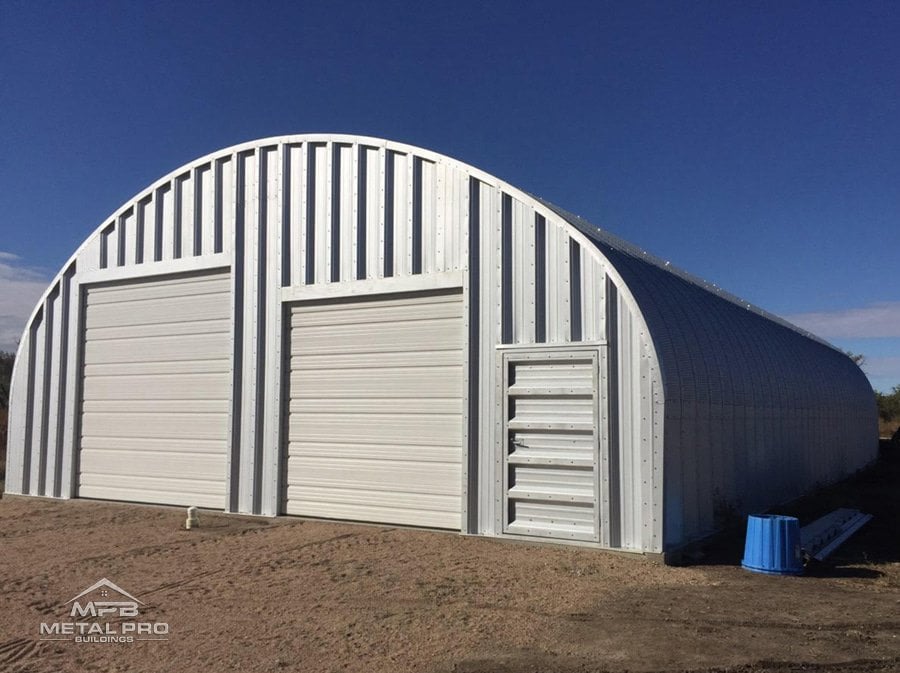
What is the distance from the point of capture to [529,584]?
8023 mm

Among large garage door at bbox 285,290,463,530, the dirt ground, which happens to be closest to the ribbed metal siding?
large garage door at bbox 285,290,463,530

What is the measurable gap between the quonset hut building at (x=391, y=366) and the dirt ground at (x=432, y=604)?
2.70ft

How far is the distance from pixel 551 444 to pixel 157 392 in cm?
754

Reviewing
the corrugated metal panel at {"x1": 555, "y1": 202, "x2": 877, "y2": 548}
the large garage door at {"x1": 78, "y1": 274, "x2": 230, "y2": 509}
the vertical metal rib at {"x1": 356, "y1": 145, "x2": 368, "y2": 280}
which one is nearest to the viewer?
the corrugated metal panel at {"x1": 555, "y1": 202, "x2": 877, "y2": 548}

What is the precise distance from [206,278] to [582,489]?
296 inches

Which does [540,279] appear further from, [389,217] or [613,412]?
[389,217]

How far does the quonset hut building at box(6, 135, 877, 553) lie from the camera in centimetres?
970

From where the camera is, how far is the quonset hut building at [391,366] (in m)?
9.70

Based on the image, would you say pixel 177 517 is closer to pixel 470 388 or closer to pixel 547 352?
pixel 470 388

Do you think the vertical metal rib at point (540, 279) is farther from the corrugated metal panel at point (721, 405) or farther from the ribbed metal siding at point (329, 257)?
the corrugated metal panel at point (721, 405)

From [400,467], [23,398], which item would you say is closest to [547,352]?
[400,467]

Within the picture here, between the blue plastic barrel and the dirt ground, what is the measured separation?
144mm

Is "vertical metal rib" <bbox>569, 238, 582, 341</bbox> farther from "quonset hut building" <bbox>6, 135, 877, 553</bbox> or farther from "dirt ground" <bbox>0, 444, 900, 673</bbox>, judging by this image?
"dirt ground" <bbox>0, 444, 900, 673</bbox>

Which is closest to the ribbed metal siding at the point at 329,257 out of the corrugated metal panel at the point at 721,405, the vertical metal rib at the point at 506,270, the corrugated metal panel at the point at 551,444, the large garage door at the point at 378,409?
the vertical metal rib at the point at 506,270
